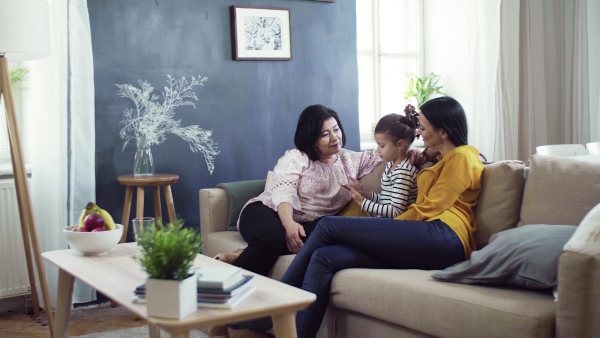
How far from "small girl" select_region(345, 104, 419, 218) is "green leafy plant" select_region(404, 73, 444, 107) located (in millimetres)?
2285

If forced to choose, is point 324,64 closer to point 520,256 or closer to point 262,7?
point 262,7

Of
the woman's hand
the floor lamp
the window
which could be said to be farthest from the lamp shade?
the window

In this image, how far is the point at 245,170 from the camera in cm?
442

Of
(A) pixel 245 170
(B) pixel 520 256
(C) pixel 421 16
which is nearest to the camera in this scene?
(B) pixel 520 256

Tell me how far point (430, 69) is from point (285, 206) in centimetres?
279

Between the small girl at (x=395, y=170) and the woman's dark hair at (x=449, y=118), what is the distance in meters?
0.20

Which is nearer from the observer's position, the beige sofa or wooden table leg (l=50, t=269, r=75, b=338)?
the beige sofa

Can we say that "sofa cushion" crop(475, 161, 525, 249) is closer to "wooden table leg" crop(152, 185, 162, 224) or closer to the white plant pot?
the white plant pot

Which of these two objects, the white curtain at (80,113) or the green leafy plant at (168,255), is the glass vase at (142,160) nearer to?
the white curtain at (80,113)

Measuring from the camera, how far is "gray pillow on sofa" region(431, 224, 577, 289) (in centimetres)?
234

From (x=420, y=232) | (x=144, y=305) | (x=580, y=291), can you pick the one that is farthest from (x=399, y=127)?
(x=144, y=305)

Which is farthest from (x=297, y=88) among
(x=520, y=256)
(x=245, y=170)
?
(x=520, y=256)

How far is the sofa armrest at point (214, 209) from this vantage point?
3.76 meters

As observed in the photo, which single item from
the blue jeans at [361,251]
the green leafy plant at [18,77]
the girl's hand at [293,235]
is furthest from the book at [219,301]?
the green leafy plant at [18,77]
